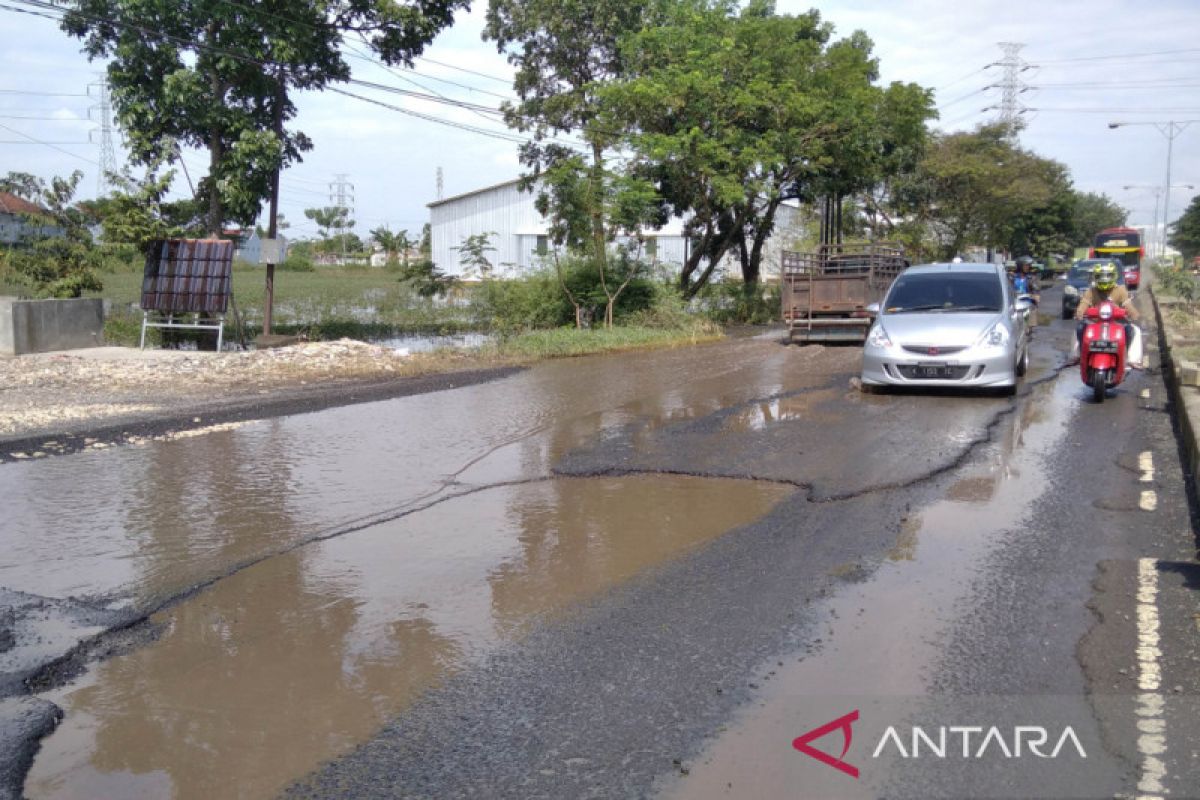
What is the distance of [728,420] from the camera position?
35.4 feet

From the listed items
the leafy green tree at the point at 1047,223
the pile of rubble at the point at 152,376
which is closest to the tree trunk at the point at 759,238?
the pile of rubble at the point at 152,376

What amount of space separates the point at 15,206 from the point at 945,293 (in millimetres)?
34936

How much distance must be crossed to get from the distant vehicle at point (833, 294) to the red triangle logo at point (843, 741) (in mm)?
→ 16341

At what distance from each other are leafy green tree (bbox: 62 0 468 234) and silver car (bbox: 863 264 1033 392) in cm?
1253

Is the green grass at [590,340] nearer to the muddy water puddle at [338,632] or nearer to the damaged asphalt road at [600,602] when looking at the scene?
the damaged asphalt road at [600,602]

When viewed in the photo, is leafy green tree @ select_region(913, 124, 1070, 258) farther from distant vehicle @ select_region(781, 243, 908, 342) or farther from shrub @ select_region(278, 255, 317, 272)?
shrub @ select_region(278, 255, 317, 272)

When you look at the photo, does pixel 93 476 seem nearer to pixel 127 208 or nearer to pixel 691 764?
pixel 691 764

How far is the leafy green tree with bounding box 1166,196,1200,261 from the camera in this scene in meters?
69.7

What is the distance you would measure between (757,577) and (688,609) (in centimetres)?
65

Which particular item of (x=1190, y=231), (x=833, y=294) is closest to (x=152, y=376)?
(x=833, y=294)

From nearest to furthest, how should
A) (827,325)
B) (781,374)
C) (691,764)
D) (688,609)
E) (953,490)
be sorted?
(691,764) < (688,609) < (953,490) < (781,374) < (827,325)

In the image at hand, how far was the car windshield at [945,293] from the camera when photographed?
495 inches

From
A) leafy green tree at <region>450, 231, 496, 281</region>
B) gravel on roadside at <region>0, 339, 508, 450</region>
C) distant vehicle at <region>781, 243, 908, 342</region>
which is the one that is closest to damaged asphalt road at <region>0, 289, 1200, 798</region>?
gravel on roadside at <region>0, 339, 508, 450</region>

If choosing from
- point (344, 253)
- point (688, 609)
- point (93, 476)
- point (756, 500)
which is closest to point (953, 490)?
point (756, 500)
